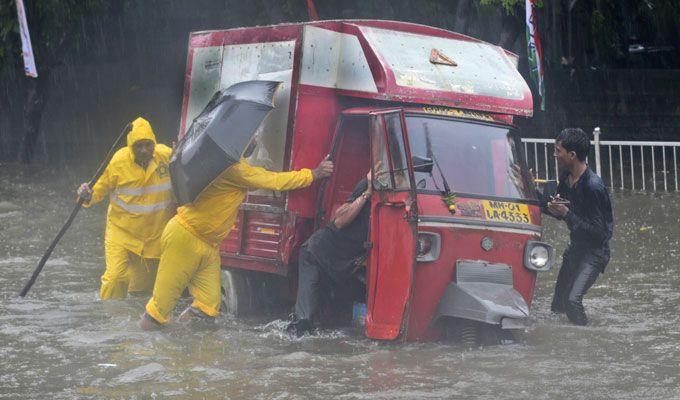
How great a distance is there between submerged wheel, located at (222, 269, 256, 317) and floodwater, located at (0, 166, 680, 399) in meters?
0.19

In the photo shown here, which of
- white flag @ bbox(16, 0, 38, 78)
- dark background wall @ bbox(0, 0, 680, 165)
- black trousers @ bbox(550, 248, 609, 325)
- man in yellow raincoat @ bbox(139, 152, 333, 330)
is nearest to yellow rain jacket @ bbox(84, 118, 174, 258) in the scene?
man in yellow raincoat @ bbox(139, 152, 333, 330)

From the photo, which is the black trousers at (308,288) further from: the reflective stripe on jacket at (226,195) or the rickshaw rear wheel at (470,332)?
the rickshaw rear wheel at (470,332)

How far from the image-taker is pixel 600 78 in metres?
25.3

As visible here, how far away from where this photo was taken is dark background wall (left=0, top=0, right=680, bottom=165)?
23531mm

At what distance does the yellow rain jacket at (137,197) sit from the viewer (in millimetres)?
11172

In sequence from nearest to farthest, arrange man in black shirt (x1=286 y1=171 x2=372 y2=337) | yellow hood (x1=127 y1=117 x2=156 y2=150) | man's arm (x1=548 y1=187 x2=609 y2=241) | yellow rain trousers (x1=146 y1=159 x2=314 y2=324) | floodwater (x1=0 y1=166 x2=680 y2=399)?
floodwater (x1=0 y1=166 x2=680 y2=399)
man in black shirt (x1=286 y1=171 x2=372 y2=337)
yellow rain trousers (x1=146 y1=159 x2=314 y2=324)
man's arm (x1=548 y1=187 x2=609 y2=241)
yellow hood (x1=127 y1=117 x2=156 y2=150)

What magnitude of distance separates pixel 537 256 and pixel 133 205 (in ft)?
12.4

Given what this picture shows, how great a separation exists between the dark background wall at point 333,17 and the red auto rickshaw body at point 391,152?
11.2m

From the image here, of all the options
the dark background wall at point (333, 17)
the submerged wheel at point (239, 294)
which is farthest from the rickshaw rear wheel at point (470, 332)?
the dark background wall at point (333, 17)

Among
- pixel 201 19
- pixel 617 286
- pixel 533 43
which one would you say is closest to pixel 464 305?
pixel 617 286

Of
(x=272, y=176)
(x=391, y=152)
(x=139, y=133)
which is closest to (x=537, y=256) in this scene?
(x=391, y=152)

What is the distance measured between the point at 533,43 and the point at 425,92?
317 inches

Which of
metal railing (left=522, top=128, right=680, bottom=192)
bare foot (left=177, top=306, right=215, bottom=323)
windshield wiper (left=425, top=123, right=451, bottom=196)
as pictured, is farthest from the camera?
metal railing (left=522, top=128, right=680, bottom=192)

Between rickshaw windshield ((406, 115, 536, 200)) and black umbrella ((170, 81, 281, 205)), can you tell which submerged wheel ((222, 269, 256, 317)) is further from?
rickshaw windshield ((406, 115, 536, 200))
